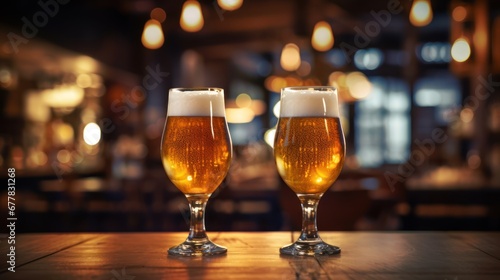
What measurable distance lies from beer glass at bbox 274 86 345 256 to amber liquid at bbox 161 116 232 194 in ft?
0.31

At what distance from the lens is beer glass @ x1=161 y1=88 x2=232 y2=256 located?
3.46ft

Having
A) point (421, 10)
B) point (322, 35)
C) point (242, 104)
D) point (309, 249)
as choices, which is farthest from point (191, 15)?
point (242, 104)

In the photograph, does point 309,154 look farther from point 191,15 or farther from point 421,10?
point 421,10

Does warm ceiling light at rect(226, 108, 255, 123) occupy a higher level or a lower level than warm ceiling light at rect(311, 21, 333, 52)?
lower

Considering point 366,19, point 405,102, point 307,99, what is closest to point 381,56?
point 405,102

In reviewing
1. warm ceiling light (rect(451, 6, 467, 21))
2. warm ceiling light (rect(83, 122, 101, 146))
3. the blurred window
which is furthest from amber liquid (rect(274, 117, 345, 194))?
the blurred window

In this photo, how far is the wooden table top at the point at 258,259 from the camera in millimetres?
866

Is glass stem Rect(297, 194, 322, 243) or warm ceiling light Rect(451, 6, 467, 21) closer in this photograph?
glass stem Rect(297, 194, 322, 243)

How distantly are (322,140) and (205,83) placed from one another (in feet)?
44.4

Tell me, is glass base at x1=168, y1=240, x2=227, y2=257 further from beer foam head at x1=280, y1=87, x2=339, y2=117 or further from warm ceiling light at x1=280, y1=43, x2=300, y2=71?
warm ceiling light at x1=280, y1=43, x2=300, y2=71

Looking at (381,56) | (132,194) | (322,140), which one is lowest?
(132,194)

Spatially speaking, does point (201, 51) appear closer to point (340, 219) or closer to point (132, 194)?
point (132, 194)

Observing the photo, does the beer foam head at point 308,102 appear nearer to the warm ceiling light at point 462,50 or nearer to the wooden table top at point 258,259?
the wooden table top at point 258,259

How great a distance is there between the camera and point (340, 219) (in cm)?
263
